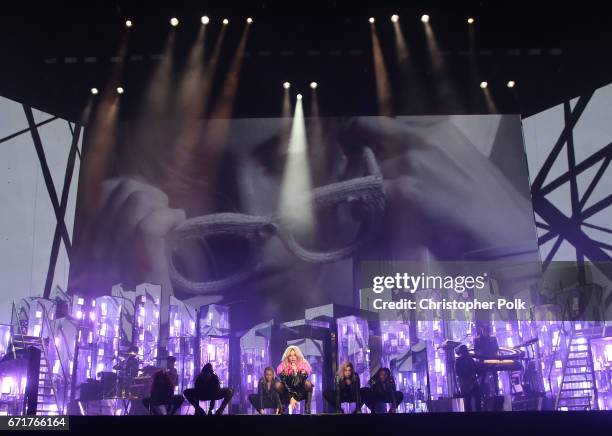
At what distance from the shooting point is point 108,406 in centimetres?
927

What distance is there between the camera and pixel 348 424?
16.8 ft

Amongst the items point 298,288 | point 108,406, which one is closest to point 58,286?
point 108,406

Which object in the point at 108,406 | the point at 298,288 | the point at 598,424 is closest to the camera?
the point at 598,424

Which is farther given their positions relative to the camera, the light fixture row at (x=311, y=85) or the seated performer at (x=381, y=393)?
the light fixture row at (x=311, y=85)

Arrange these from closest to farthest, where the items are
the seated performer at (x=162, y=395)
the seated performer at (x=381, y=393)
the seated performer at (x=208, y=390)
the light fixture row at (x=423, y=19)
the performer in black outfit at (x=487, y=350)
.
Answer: the seated performer at (x=208, y=390)
the seated performer at (x=162, y=395)
the seated performer at (x=381, y=393)
the performer in black outfit at (x=487, y=350)
the light fixture row at (x=423, y=19)

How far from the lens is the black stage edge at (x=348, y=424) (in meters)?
5.03

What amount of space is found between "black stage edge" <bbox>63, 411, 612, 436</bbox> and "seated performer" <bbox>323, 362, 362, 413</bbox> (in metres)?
2.19

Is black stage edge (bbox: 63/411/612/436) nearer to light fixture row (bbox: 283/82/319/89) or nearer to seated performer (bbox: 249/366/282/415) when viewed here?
seated performer (bbox: 249/366/282/415)

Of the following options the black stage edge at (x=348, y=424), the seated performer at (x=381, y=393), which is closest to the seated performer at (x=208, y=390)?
the seated performer at (x=381, y=393)

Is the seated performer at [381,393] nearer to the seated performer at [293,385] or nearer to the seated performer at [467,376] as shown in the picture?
the seated performer at [293,385]

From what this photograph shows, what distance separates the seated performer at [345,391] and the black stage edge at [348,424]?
2.19m

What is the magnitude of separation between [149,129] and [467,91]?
4.70 m

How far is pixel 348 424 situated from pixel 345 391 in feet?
7.46

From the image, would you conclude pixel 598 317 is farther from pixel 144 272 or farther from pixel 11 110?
pixel 11 110
